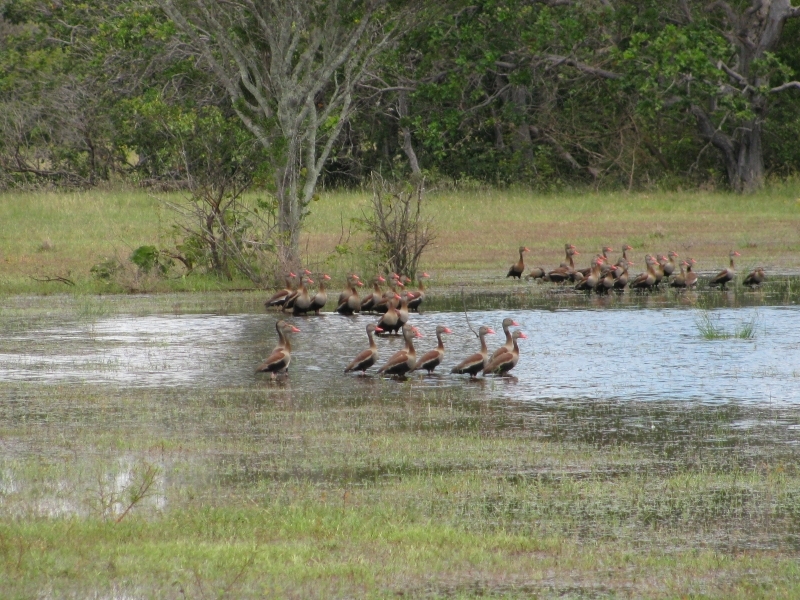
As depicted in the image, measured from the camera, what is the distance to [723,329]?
15.6 metres

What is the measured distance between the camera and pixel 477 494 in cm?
789

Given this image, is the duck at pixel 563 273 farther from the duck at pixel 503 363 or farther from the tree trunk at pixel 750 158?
the tree trunk at pixel 750 158

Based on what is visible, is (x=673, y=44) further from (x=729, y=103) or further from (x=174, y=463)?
(x=174, y=463)

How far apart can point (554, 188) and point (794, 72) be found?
7011 millimetres

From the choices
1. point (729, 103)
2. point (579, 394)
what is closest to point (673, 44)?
point (729, 103)

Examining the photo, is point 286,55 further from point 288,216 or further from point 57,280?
point 57,280

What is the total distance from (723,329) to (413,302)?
166 inches

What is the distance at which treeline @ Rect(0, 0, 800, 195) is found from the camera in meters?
33.2

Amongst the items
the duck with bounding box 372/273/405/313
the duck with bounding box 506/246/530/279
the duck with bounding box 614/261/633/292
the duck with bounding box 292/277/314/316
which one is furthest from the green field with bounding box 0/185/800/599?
the duck with bounding box 506/246/530/279

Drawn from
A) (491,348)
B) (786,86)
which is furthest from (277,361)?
(786,86)

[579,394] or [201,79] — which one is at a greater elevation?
[201,79]

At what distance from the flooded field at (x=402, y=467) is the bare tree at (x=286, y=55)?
5540 mm

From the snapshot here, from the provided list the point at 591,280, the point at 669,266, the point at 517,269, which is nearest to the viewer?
the point at 591,280

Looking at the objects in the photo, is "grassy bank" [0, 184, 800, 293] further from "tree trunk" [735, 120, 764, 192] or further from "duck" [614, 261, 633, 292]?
"duck" [614, 261, 633, 292]
